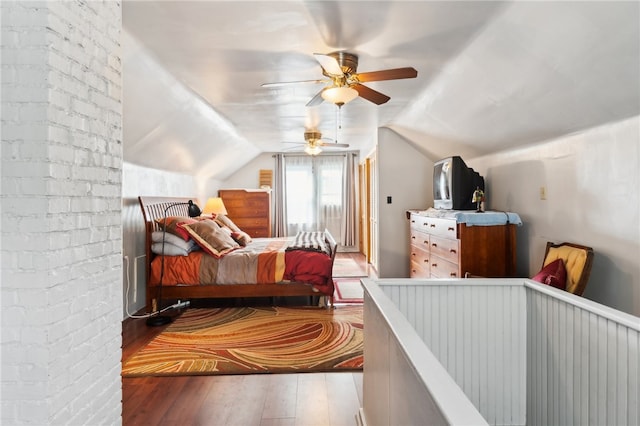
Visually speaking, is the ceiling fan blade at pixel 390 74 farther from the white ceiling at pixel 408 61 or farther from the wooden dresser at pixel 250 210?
the wooden dresser at pixel 250 210

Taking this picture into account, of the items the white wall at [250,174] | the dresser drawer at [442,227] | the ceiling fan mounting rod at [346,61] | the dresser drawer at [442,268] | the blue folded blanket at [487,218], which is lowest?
the dresser drawer at [442,268]

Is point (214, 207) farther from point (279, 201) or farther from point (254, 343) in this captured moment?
point (254, 343)

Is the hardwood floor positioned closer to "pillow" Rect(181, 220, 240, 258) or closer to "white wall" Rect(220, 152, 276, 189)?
"pillow" Rect(181, 220, 240, 258)

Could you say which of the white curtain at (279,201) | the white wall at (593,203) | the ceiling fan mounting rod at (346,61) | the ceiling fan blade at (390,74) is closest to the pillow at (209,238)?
the ceiling fan mounting rod at (346,61)

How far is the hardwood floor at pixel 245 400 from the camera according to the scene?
2137mm

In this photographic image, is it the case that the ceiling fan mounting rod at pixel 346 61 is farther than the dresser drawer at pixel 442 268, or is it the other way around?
the dresser drawer at pixel 442 268

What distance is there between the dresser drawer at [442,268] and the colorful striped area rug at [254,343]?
3.14 feet

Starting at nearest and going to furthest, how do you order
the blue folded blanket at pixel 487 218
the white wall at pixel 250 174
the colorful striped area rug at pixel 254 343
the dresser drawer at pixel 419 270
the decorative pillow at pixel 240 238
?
1. the colorful striped area rug at pixel 254 343
2. the blue folded blanket at pixel 487 218
3. the dresser drawer at pixel 419 270
4. the decorative pillow at pixel 240 238
5. the white wall at pixel 250 174

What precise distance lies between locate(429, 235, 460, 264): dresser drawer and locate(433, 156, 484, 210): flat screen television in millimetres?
423

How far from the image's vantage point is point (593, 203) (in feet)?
9.32

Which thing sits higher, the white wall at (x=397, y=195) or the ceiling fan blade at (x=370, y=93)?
the ceiling fan blade at (x=370, y=93)

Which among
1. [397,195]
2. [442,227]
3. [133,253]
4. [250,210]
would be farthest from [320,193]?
[133,253]

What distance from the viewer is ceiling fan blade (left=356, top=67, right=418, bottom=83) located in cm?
267

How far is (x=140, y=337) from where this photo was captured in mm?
3410
